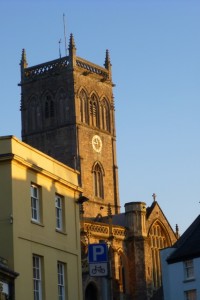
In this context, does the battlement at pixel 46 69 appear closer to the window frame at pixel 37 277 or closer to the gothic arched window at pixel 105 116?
the gothic arched window at pixel 105 116

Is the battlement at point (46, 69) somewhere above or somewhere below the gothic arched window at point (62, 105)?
above

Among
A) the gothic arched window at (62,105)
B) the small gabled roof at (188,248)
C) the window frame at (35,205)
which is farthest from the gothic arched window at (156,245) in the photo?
the window frame at (35,205)

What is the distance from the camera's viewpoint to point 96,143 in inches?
4026

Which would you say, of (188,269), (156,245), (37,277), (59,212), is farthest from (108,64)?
(37,277)

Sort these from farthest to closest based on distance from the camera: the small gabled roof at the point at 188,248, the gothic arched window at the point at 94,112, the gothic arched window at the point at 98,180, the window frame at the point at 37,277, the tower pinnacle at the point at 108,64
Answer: the tower pinnacle at the point at 108,64, the gothic arched window at the point at 94,112, the gothic arched window at the point at 98,180, the small gabled roof at the point at 188,248, the window frame at the point at 37,277

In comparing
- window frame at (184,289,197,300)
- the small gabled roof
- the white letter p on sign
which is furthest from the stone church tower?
the white letter p on sign

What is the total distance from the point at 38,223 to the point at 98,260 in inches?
339

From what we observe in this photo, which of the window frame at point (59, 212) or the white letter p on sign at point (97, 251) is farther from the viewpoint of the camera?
the window frame at point (59, 212)

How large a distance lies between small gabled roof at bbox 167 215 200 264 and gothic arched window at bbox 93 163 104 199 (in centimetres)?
3619

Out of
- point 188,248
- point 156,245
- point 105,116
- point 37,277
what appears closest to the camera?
point 37,277

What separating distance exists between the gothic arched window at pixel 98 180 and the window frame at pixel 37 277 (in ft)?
204

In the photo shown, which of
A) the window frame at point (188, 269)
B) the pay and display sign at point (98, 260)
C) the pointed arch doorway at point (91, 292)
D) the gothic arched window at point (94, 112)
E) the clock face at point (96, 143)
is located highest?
the gothic arched window at point (94, 112)

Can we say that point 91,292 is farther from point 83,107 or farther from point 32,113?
point 32,113

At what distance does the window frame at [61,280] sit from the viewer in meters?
38.6
